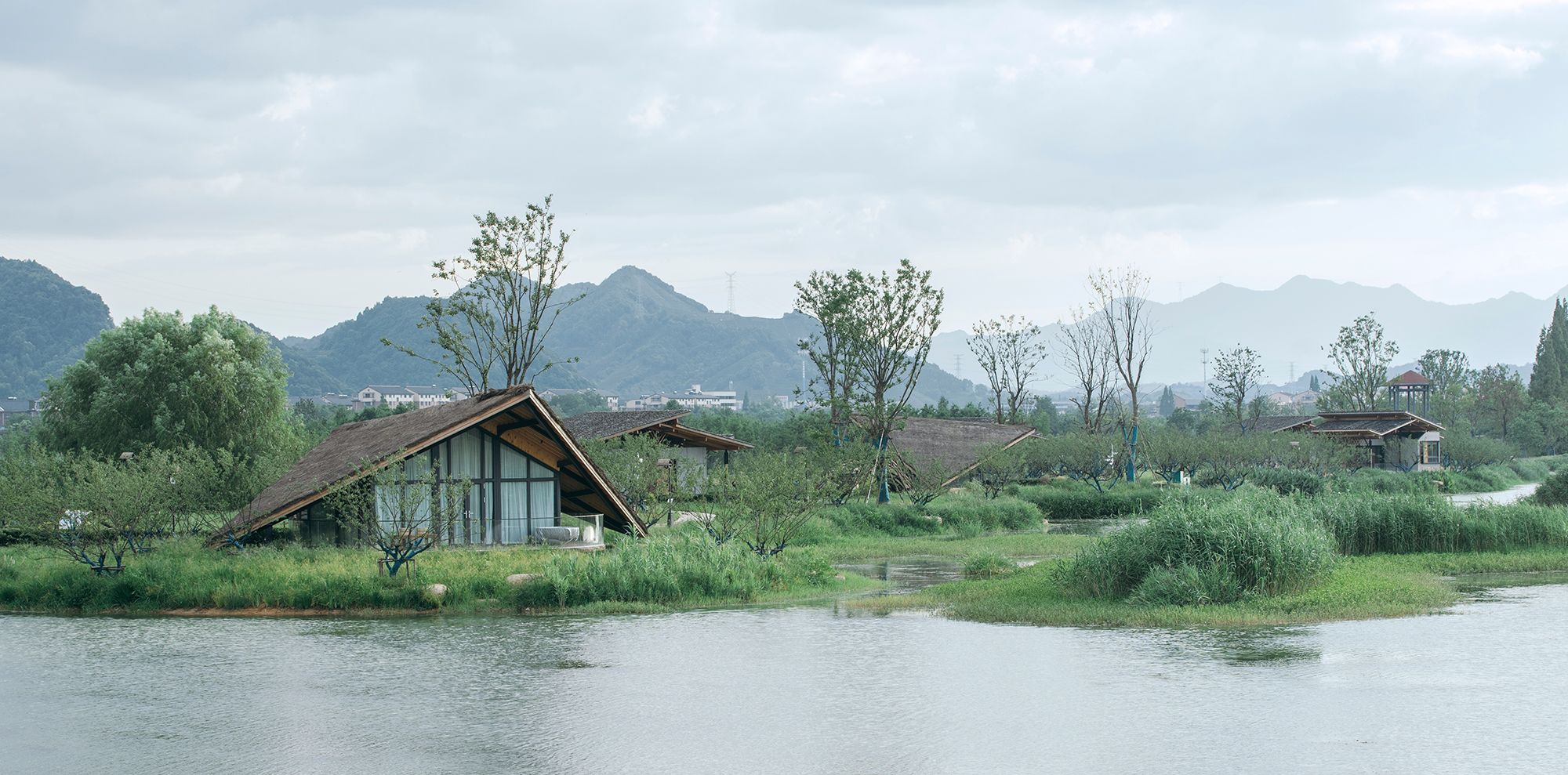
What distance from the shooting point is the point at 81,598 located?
20.6 meters

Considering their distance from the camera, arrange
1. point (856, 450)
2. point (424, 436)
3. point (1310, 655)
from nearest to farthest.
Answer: point (1310, 655), point (424, 436), point (856, 450)

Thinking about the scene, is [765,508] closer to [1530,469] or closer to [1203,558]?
[1203,558]

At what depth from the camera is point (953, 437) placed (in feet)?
182

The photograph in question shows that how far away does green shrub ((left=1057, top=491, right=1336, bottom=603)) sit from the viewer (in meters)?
18.6

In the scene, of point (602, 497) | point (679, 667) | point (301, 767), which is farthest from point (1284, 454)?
point (301, 767)

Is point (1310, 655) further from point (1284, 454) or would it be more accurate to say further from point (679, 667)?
point (1284, 454)

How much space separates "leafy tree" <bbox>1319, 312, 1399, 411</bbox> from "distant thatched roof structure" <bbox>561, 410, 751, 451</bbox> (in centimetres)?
5239

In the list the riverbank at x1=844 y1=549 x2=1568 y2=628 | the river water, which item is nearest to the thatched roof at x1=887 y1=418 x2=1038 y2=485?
the riverbank at x1=844 y1=549 x2=1568 y2=628

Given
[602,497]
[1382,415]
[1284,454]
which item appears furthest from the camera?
[1382,415]

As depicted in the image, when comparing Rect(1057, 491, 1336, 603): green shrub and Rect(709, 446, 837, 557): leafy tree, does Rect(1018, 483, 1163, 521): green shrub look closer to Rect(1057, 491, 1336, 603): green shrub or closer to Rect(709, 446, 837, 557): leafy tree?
Rect(709, 446, 837, 557): leafy tree

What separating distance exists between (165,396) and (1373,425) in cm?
6346

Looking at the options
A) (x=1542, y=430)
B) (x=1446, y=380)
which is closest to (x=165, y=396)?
(x=1542, y=430)

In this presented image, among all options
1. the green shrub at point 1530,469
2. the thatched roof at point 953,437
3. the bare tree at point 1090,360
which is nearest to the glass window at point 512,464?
the thatched roof at point 953,437

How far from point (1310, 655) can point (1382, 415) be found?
59964 millimetres
